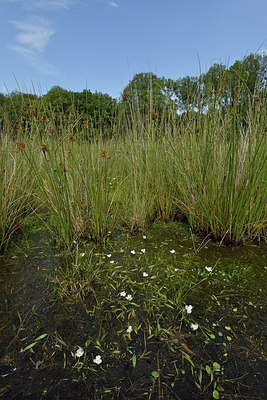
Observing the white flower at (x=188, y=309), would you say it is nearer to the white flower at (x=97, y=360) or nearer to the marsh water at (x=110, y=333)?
the marsh water at (x=110, y=333)

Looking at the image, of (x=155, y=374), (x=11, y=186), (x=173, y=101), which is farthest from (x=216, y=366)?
(x=173, y=101)

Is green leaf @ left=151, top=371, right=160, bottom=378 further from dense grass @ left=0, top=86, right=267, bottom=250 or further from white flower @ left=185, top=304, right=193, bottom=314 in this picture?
dense grass @ left=0, top=86, right=267, bottom=250

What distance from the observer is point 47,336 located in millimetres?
1060

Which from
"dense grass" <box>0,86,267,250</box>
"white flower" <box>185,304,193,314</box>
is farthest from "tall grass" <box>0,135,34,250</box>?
"white flower" <box>185,304,193,314</box>

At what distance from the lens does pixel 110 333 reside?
1091mm

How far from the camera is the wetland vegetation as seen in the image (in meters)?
0.90

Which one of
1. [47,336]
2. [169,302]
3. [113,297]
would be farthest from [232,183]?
[47,336]

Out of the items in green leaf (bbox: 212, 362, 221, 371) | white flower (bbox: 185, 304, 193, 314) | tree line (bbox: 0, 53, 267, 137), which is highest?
tree line (bbox: 0, 53, 267, 137)

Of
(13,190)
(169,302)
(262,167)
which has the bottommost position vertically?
(169,302)

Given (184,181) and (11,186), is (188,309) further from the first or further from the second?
(11,186)

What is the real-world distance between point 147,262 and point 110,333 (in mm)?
678

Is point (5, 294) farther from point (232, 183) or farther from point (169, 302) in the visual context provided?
point (232, 183)

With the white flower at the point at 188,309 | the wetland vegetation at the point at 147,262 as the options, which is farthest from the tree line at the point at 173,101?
the white flower at the point at 188,309

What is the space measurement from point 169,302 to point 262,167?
4.12 ft
